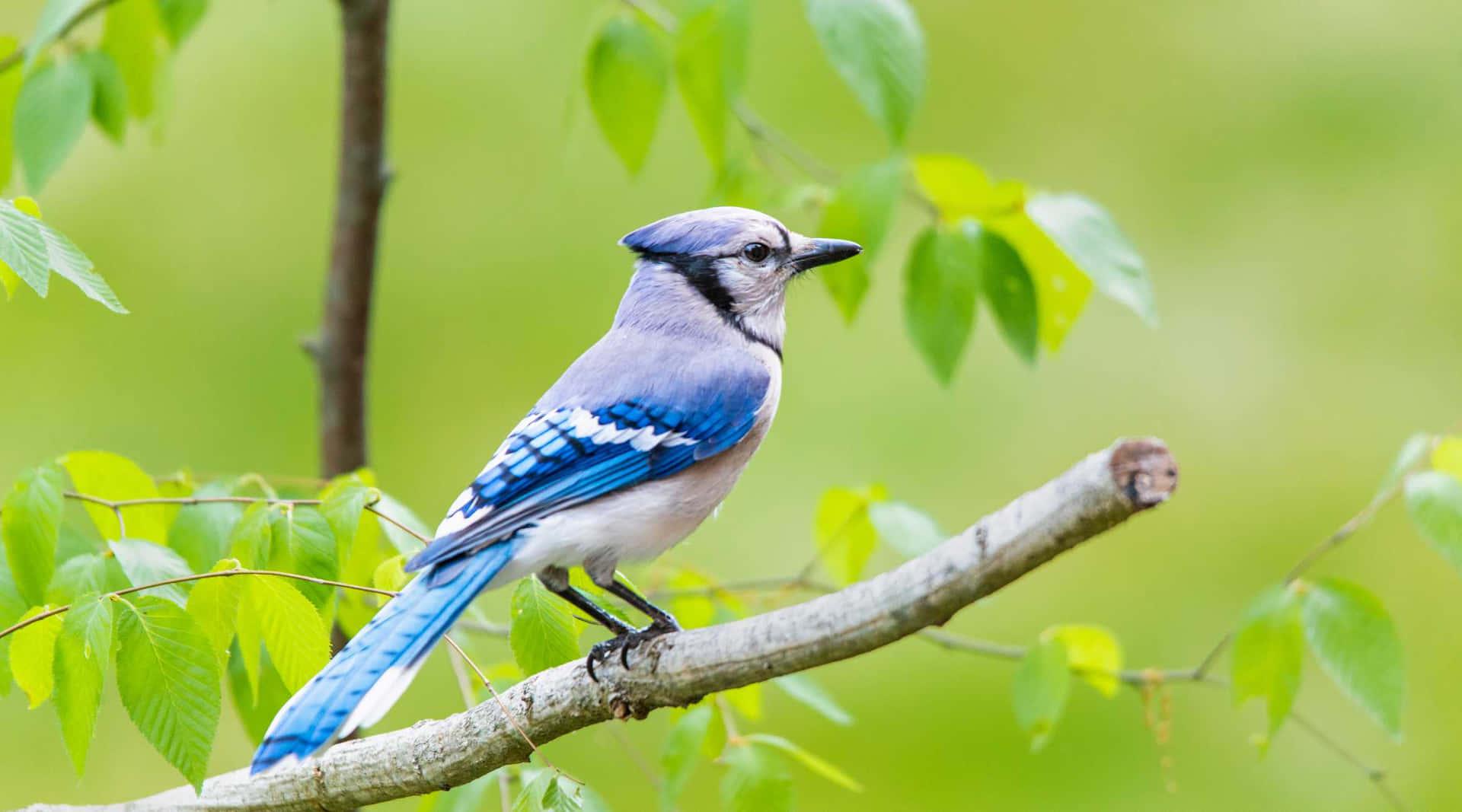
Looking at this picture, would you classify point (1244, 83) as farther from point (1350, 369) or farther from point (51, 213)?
point (51, 213)

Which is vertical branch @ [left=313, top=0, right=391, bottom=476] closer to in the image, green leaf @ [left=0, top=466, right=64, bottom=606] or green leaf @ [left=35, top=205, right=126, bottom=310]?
green leaf @ [left=0, top=466, right=64, bottom=606]

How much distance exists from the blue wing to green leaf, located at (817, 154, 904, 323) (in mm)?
225

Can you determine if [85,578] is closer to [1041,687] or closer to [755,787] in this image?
[755,787]

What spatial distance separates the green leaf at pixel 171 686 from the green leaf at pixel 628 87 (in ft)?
2.53

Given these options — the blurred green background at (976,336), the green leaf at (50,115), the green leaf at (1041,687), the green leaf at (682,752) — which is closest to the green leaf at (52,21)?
the green leaf at (50,115)

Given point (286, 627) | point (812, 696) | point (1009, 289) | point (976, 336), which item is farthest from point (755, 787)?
point (976, 336)

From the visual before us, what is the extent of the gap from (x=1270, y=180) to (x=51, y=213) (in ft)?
11.5

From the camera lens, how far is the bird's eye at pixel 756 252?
160cm

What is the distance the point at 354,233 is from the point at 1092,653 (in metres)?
1.24

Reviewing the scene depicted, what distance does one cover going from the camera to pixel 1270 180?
417 centimetres

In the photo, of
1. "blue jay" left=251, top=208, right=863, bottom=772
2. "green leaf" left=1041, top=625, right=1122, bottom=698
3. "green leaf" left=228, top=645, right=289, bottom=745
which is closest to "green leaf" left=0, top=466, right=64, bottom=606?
"green leaf" left=228, top=645, right=289, bottom=745

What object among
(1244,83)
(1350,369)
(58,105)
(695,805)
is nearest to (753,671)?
(58,105)

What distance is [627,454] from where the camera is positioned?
1.40m

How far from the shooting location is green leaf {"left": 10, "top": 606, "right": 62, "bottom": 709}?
115 cm
